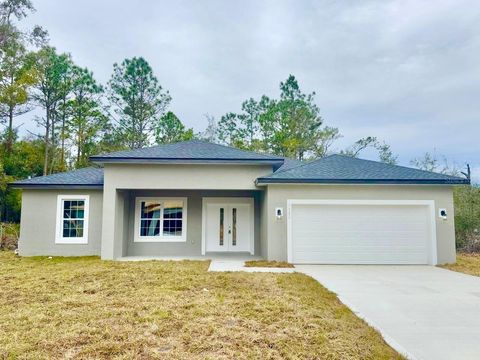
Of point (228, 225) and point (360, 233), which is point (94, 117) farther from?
point (360, 233)

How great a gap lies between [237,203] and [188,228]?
243 cm

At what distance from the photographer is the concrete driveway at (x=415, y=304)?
4428 millimetres

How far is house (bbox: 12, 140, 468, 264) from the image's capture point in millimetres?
11688

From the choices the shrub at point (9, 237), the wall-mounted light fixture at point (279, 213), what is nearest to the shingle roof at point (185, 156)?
the wall-mounted light fixture at point (279, 213)

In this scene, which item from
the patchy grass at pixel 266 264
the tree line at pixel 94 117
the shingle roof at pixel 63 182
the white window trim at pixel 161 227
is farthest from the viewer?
the tree line at pixel 94 117

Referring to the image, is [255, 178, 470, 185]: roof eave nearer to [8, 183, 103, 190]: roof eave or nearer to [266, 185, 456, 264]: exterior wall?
[266, 185, 456, 264]: exterior wall

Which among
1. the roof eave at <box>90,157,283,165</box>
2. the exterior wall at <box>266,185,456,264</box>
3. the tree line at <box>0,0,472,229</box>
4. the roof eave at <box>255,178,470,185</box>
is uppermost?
the tree line at <box>0,0,472,229</box>

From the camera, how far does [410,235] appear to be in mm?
11711

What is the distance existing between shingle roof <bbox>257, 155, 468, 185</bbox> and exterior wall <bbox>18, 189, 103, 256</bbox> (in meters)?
7.04

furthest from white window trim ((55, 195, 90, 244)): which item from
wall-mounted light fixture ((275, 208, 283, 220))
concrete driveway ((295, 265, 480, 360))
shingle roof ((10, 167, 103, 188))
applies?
concrete driveway ((295, 265, 480, 360))

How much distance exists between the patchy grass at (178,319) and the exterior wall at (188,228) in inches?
187

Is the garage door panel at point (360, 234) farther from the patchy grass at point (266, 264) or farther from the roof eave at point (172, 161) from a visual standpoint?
the roof eave at point (172, 161)

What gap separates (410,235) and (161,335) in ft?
33.5

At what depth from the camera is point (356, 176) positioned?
1195 cm
